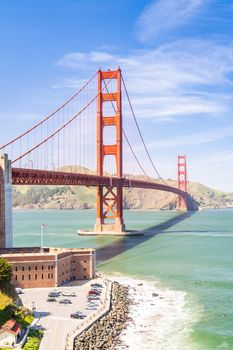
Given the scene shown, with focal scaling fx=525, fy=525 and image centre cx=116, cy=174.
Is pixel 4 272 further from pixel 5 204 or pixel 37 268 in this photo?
pixel 5 204

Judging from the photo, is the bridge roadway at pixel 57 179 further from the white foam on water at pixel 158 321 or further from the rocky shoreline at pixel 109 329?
the rocky shoreline at pixel 109 329

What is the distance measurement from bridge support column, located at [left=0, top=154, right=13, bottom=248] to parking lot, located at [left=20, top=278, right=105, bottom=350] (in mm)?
6619

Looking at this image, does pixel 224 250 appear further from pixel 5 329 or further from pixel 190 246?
pixel 5 329

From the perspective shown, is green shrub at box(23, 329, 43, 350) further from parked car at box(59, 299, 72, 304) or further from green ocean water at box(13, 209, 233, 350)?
green ocean water at box(13, 209, 233, 350)

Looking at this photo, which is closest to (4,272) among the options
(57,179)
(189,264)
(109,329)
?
(109,329)

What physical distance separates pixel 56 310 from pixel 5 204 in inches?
539

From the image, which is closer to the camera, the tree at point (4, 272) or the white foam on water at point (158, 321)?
the white foam on water at point (158, 321)

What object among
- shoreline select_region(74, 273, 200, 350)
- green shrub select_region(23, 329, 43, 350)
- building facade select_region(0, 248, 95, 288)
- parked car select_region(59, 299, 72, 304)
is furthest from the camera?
building facade select_region(0, 248, 95, 288)

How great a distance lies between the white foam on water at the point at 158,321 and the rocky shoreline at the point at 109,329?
0.44 m

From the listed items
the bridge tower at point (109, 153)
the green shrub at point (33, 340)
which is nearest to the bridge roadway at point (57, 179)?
the bridge tower at point (109, 153)

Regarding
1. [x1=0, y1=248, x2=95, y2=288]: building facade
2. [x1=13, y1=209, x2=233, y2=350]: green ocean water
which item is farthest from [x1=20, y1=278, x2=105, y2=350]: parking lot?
[x1=13, y1=209, x2=233, y2=350]: green ocean water

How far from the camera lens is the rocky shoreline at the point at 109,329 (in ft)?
93.8

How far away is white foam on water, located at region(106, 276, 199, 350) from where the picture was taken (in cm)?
2998

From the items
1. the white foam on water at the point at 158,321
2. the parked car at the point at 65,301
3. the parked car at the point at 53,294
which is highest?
the parked car at the point at 53,294
